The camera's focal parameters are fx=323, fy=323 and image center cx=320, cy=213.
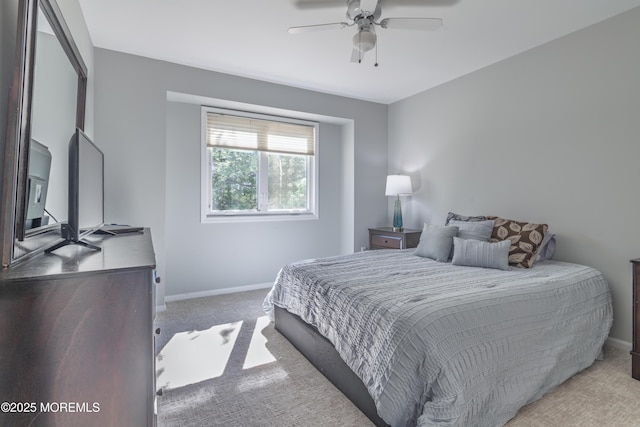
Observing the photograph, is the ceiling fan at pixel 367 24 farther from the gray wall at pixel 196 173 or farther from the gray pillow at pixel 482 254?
the gray wall at pixel 196 173

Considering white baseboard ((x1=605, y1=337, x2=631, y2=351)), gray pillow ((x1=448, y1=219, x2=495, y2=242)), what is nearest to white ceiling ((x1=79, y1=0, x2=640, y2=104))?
gray pillow ((x1=448, y1=219, x2=495, y2=242))

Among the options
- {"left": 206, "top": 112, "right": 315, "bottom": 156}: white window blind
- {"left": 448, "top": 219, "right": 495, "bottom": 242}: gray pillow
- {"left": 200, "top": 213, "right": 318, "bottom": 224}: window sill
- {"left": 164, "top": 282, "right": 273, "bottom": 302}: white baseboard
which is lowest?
{"left": 164, "top": 282, "right": 273, "bottom": 302}: white baseboard

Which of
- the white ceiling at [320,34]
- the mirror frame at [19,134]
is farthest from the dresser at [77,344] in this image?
the white ceiling at [320,34]

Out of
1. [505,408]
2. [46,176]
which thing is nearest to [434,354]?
[505,408]

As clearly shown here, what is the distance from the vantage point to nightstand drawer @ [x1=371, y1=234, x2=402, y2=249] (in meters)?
3.93

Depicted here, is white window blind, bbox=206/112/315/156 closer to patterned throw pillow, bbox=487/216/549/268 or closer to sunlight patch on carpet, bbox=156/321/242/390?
sunlight patch on carpet, bbox=156/321/242/390

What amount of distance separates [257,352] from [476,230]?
7.04ft

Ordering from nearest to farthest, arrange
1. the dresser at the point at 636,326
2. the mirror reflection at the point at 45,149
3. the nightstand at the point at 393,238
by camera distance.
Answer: the mirror reflection at the point at 45,149 < the dresser at the point at 636,326 < the nightstand at the point at 393,238

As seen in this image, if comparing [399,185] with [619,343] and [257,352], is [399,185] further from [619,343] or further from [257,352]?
[257,352]

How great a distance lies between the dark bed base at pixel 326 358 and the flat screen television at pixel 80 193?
143 cm

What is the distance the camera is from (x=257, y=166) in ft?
13.9

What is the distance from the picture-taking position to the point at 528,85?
3080 mm

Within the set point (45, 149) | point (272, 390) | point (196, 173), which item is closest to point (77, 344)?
point (45, 149)

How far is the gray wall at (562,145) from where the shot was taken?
2.48m
